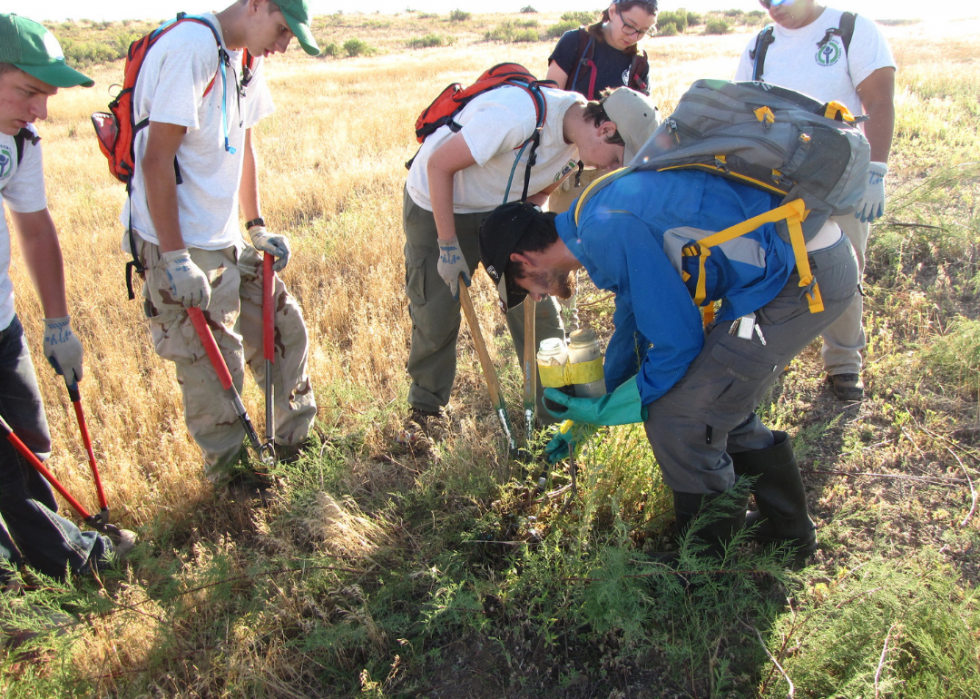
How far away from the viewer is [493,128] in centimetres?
278

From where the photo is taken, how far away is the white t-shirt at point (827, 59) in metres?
3.45

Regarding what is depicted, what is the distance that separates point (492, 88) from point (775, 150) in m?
1.43

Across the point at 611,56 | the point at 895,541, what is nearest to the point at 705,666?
the point at 895,541

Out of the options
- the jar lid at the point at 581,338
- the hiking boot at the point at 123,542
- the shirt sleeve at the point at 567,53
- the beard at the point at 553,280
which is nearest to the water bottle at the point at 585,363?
the jar lid at the point at 581,338

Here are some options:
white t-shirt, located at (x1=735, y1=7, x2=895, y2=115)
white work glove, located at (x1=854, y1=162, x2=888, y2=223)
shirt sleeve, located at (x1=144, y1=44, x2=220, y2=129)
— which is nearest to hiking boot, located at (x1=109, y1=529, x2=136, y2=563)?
shirt sleeve, located at (x1=144, y1=44, x2=220, y2=129)

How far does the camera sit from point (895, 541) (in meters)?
2.86

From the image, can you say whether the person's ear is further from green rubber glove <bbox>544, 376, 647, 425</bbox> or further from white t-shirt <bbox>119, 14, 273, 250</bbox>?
white t-shirt <bbox>119, 14, 273, 250</bbox>

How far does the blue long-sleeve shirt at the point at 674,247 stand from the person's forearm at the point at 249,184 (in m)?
2.20

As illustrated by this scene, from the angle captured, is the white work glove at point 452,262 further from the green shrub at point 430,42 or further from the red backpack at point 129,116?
the green shrub at point 430,42

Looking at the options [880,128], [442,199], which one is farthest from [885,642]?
[880,128]

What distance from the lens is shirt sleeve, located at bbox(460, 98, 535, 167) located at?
110 inches

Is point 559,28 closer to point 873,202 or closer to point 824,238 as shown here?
point 873,202

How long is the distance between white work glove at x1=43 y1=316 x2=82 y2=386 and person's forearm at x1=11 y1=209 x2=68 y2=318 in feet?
0.14

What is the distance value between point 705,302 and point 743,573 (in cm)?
109
